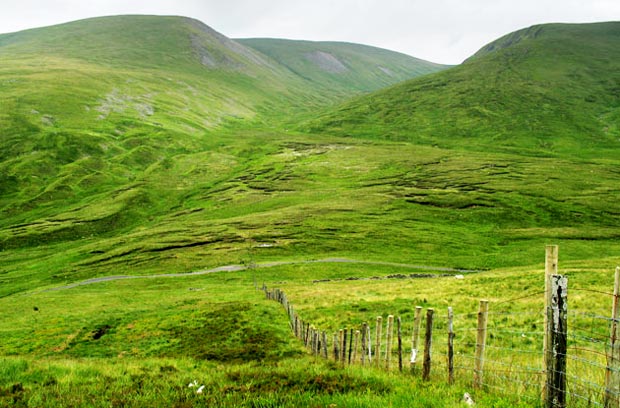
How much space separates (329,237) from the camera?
11031cm

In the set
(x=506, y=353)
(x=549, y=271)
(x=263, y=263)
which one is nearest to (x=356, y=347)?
(x=506, y=353)

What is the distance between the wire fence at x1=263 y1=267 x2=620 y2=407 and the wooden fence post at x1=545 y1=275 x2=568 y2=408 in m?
0.02

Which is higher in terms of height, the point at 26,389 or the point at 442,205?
the point at 26,389

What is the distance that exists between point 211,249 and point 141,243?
920 inches

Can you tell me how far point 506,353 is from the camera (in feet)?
60.5

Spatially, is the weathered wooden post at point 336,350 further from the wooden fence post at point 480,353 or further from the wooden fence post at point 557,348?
the wooden fence post at point 557,348

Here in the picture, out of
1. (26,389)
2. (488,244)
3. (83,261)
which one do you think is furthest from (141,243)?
(26,389)

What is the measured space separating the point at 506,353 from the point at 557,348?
1119cm

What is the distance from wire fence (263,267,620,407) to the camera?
8672 millimetres

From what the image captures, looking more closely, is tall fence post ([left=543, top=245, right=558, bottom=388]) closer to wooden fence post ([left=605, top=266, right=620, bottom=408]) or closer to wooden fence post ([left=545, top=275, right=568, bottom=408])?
wooden fence post ([left=545, top=275, right=568, bottom=408])

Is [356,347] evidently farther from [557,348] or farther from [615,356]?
[615,356]

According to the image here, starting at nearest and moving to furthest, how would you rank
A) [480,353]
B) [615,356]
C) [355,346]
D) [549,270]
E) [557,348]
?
[615,356]
[557,348]
[549,270]
[480,353]
[355,346]

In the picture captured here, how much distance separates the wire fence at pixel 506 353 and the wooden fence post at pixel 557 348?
2 cm

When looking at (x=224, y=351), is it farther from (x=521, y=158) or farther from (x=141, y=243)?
(x=521, y=158)
